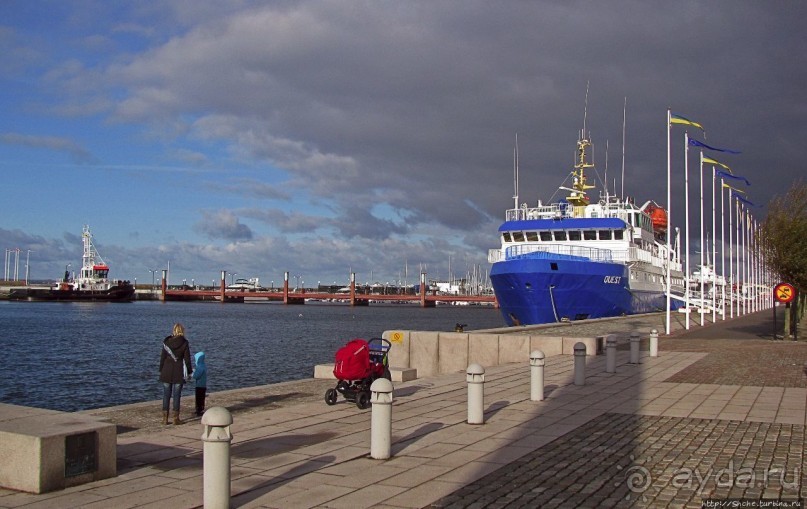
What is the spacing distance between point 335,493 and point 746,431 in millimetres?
6527

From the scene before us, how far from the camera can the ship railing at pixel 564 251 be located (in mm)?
47812

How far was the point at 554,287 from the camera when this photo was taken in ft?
141

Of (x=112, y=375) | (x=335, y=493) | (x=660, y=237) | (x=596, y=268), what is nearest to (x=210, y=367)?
(x=112, y=375)

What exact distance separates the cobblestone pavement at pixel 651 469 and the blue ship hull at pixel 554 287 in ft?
103

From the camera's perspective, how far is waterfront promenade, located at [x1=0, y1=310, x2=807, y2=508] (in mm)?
7438

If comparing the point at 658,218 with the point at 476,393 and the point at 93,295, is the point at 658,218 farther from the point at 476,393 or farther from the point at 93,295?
the point at 93,295

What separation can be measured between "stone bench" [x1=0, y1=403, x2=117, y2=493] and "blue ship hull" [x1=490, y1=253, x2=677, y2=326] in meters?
36.0

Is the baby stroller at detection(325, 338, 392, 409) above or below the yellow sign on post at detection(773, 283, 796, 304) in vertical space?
below

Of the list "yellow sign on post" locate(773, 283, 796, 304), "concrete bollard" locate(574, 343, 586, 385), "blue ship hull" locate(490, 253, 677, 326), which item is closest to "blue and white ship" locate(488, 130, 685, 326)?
"blue ship hull" locate(490, 253, 677, 326)

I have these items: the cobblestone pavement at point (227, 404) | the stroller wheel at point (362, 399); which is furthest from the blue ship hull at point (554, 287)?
the stroller wheel at point (362, 399)

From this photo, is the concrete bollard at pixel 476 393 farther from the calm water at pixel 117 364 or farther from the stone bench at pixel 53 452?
the calm water at pixel 117 364

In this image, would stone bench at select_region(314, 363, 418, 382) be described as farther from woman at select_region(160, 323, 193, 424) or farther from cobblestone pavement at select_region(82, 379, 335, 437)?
woman at select_region(160, 323, 193, 424)

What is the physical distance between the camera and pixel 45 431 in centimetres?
760

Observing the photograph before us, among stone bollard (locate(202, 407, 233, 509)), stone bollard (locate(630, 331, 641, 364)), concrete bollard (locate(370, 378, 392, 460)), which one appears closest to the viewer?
stone bollard (locate(202, 407, 233, 509))
